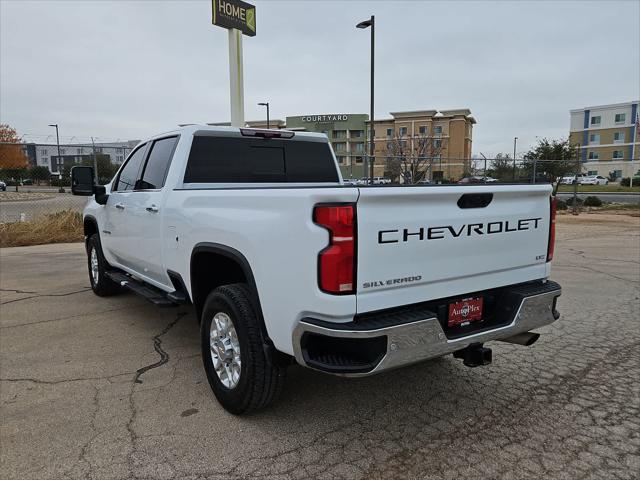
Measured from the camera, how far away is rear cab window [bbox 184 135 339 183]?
4359 mm

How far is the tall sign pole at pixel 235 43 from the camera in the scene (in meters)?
18.8

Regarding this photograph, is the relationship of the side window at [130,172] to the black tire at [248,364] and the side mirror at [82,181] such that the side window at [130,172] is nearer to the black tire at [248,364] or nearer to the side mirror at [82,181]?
the side mirror at [82,181]

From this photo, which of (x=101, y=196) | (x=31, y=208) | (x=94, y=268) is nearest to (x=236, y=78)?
(x=31, y=208)

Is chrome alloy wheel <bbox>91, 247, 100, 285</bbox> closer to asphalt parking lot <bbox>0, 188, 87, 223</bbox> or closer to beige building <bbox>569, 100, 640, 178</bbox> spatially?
asphalt parking lot <bbox>0, 188, 87, 223</bbox>

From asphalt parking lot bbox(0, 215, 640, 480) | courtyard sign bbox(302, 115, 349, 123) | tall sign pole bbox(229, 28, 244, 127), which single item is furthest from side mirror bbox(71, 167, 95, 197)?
courtyard sign bbox(302, 115, 349, 123)

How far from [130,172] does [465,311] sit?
3964mm

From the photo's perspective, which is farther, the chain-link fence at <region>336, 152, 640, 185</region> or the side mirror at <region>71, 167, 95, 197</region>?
the chain-link fence at <region>336, 152, 640, 185</region>

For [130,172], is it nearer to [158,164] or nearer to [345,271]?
[158,164]

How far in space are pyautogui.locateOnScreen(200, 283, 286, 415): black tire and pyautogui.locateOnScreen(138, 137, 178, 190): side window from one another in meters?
1.73

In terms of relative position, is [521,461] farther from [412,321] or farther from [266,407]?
[266,407]

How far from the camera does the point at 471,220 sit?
116 inches

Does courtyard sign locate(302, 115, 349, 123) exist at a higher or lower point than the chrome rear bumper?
higher

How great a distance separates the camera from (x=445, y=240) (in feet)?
9.23

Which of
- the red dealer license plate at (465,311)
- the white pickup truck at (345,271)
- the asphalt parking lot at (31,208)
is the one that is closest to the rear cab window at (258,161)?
the white pickup truck at (345,271)
